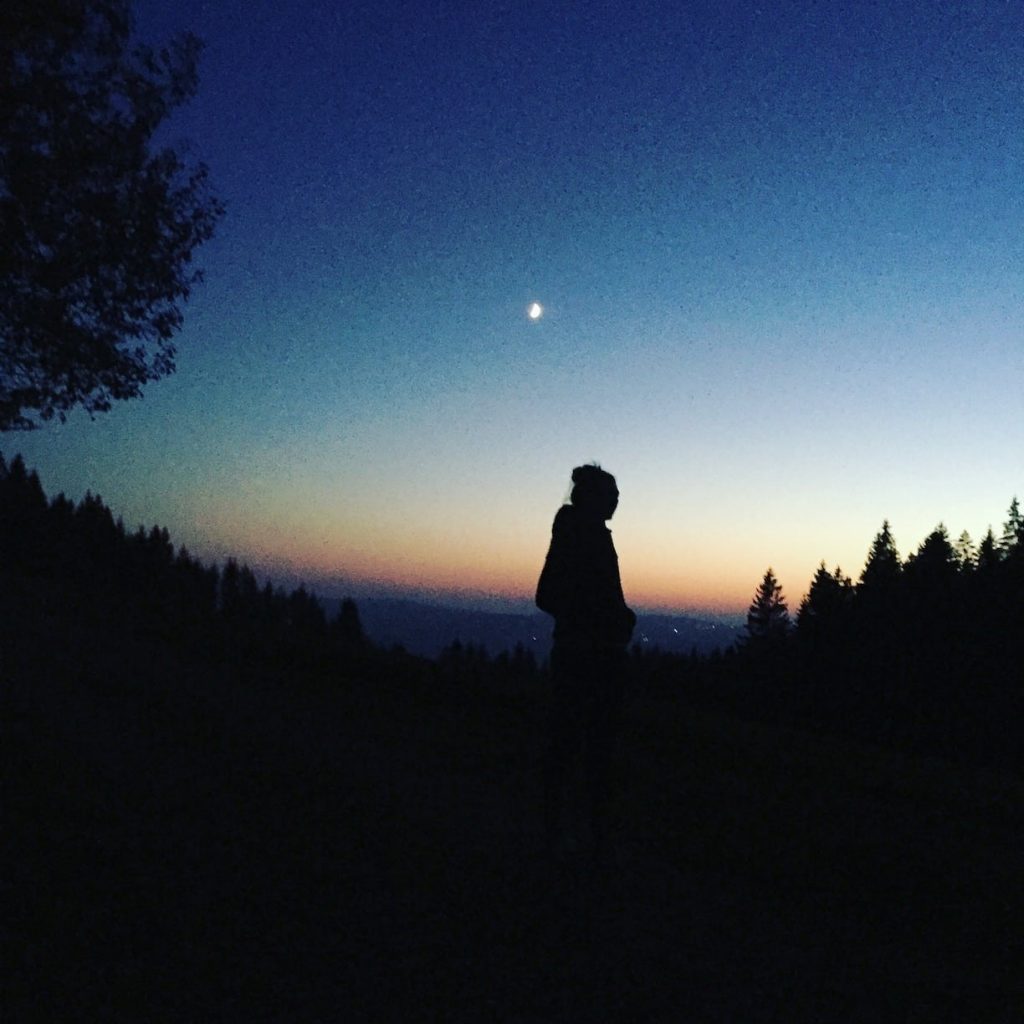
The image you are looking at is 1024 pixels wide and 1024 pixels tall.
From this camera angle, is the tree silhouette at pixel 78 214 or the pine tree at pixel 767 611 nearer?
the tree silhouette at pixel 78 214

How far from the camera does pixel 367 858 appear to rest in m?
6.01

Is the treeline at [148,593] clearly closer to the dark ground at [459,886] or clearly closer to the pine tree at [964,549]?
the dark ground at [459,886]

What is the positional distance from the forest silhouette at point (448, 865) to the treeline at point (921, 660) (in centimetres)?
3882

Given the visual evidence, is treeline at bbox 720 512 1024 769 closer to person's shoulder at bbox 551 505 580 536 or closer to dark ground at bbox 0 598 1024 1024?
dark ground at bbox 0 598 1024 1024

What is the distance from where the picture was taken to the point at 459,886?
18.1 ft

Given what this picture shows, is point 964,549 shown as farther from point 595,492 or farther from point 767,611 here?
point 595,492

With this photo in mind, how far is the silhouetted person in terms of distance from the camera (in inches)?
247

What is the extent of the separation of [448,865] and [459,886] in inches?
18.7

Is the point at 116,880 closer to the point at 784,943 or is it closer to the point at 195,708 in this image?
the point at 784,943

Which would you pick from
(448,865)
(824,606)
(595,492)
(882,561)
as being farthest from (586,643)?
(882,561)

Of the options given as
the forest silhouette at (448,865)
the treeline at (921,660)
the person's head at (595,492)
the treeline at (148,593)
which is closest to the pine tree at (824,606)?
the treeline at (921,660)

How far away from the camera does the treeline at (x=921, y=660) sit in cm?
4872

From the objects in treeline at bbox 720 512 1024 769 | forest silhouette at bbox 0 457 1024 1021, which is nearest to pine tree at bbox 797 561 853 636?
treeline at bbox 720 512 1024 769

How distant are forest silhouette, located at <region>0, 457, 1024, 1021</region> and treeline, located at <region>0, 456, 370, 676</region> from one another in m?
3.35
